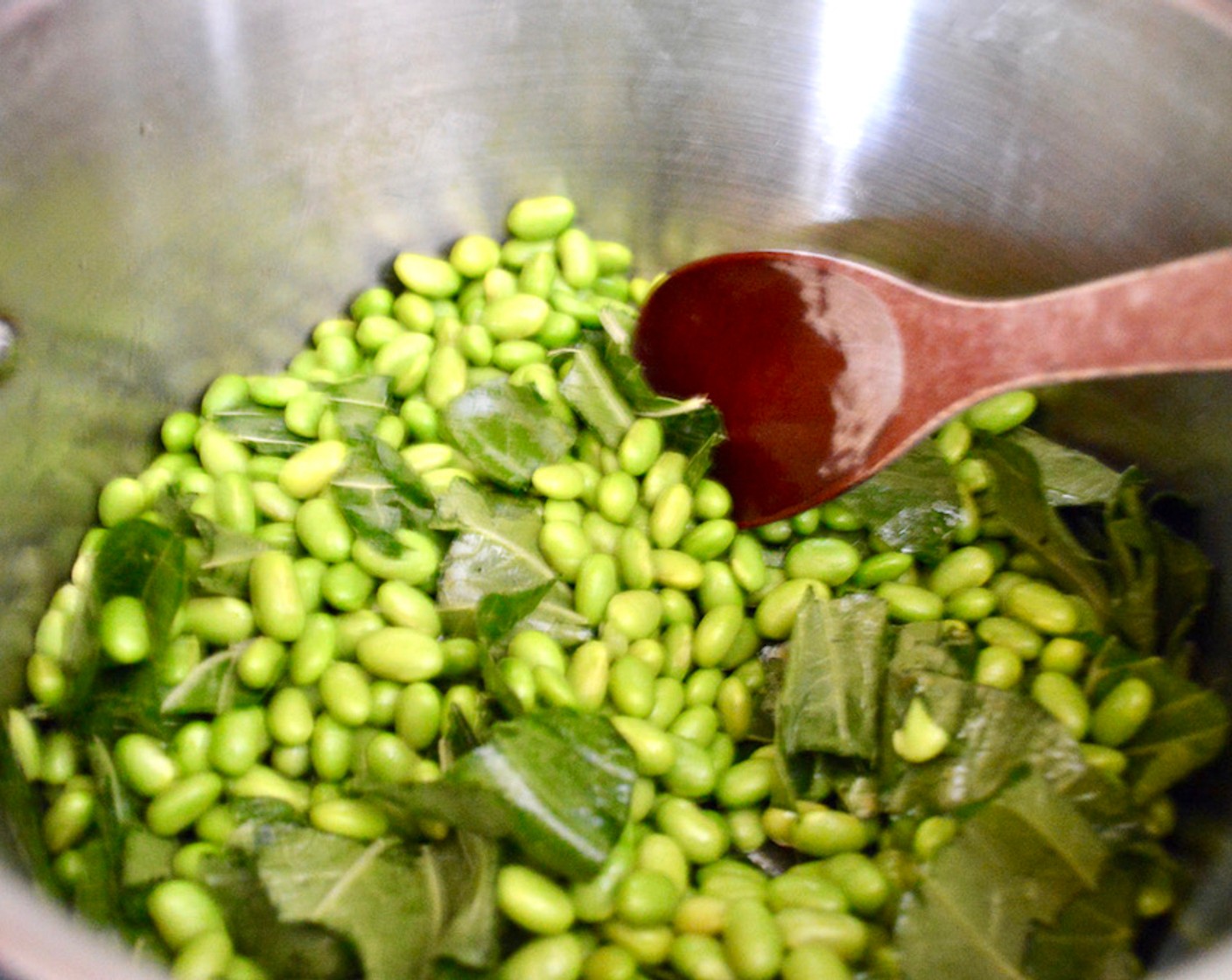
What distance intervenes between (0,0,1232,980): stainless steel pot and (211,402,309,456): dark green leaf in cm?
10

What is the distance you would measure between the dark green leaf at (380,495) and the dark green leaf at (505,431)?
0.11 m

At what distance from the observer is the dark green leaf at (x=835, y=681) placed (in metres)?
1.45

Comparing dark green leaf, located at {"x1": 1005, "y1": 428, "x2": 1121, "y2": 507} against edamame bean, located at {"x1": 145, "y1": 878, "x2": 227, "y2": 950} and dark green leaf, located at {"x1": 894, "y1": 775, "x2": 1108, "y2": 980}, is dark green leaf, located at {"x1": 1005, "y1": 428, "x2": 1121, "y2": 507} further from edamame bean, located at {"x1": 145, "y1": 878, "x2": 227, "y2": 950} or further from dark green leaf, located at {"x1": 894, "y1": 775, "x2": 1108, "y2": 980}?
edamame bean, located at {"x1": 145, "y1": 878, "x2": 227, "y2": 950}

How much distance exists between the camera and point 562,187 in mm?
2006

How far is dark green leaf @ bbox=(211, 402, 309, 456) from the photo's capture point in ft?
5.75

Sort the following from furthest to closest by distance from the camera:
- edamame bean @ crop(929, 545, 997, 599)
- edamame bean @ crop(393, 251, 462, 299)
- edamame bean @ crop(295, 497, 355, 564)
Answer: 1. edamame bean @ crop(393, 251, 462, 299)
2. edamame bean @ crop(929, 545, 997, 599)
3. edamame bean @ crop(295, 497, 355, 564)

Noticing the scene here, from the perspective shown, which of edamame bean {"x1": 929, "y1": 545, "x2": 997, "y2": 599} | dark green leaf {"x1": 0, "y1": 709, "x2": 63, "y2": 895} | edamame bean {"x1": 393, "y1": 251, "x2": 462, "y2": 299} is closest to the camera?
dark green leaf {"x1": 0, "y1": 709, "x2": 63, "y2": 895}

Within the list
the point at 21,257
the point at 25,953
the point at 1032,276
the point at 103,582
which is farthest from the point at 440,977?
the point at 1032,276

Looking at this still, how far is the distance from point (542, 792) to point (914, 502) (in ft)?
2.72

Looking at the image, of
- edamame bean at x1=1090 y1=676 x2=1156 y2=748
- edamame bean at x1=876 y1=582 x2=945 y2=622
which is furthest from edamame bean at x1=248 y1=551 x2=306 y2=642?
edamame bean at x1=1090 y1=676 x2=1156 y2=748

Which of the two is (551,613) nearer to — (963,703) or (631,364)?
(631,364)

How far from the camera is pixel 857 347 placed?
1.57 metres

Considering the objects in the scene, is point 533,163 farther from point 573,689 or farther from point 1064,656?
point 1064,656

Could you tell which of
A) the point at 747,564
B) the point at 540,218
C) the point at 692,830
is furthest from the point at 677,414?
the point at 692,830
